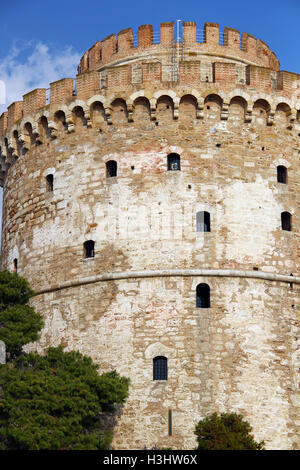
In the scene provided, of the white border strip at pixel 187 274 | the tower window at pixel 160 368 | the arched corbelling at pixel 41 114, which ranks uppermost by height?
the arched corbelling at pixel 41 114

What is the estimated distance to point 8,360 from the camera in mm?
23859

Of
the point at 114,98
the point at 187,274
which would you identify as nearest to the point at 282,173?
the point at 187,274

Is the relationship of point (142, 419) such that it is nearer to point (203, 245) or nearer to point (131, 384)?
point (131, 384)

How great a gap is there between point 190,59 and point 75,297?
7.04 meters

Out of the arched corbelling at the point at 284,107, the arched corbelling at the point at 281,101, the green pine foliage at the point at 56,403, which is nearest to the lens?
the green pine foliage at the point at 56,403

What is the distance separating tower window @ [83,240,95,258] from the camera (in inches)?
1025

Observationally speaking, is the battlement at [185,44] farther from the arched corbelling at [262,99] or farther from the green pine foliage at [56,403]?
the green pine foliage at [56,403]

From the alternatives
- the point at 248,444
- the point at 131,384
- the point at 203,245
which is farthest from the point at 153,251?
the point at 248,444

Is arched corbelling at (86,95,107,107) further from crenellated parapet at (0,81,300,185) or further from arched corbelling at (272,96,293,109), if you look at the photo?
arched corbelling at (272,96,293,109)

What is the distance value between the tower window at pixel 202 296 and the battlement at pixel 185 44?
266 inches

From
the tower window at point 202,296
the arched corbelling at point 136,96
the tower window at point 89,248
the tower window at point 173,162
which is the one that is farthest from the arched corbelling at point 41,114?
the tower window at point 202,296

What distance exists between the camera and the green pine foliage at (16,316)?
23.6 meters

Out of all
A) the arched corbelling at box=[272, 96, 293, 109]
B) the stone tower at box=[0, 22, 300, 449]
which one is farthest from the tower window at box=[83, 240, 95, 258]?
the arched corbelling at box=[272, 96, 293, 109]

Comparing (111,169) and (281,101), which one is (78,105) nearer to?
(111,169)
